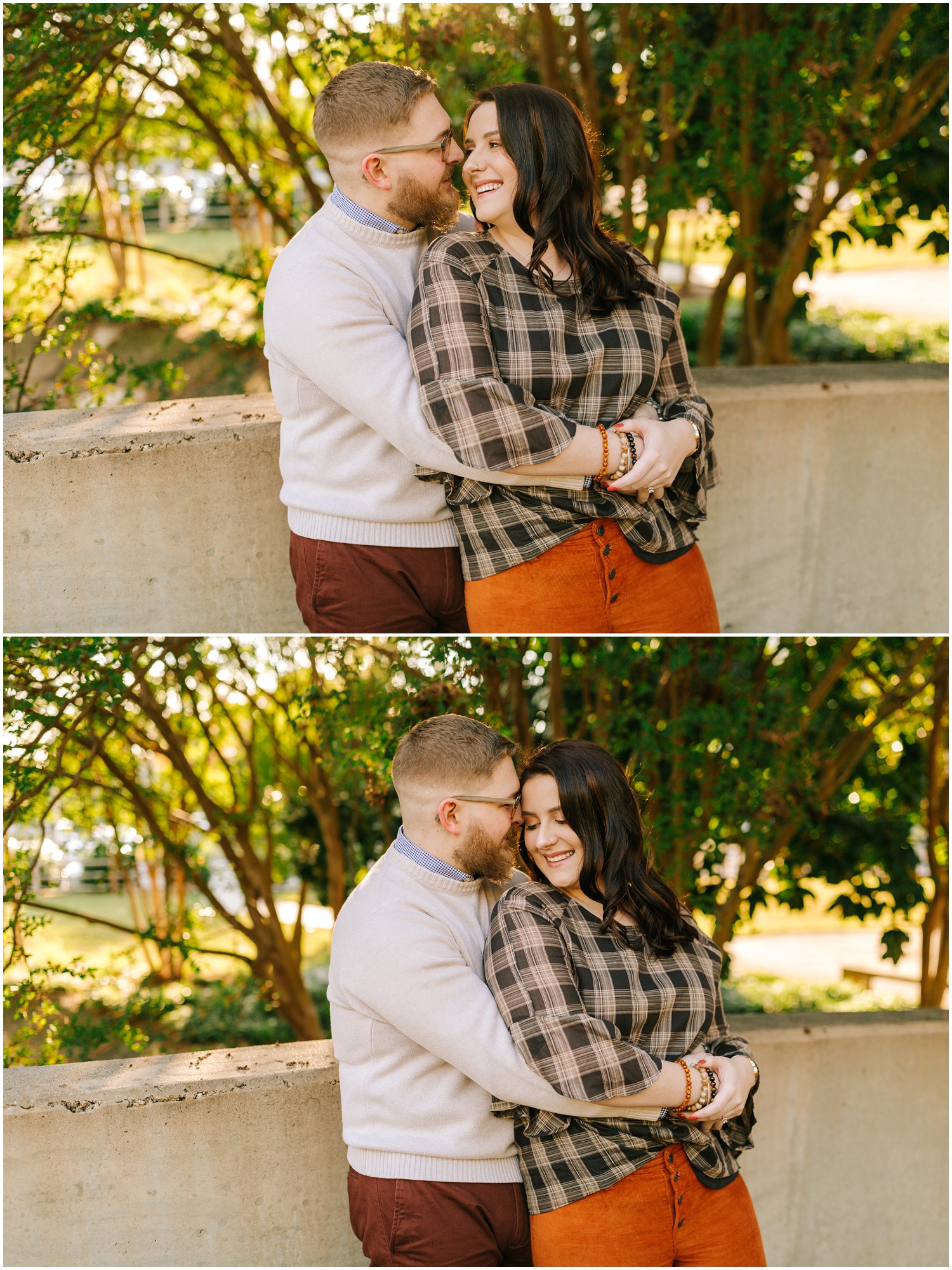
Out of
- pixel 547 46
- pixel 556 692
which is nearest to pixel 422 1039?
pixel 556 692

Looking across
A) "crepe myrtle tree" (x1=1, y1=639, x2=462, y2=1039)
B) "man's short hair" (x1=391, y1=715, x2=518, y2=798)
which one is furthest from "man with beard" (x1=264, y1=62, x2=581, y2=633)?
"crepe myrtle tree" (x1=1, y1=639, x2=462, y2=1039)

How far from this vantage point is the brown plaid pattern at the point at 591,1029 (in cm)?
217

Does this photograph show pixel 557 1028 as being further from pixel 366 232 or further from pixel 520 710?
pixel 366 232

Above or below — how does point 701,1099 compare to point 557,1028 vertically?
below

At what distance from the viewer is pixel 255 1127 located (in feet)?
9.03

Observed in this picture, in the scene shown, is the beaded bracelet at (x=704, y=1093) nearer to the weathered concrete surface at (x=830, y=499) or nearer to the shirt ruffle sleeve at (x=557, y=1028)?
the shirt ruffle sleeve at (x=557, y=1028)

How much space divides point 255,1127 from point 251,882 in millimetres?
1424

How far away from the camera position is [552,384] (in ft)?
7.89

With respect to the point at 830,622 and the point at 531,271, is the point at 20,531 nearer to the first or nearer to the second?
the point at 531,271

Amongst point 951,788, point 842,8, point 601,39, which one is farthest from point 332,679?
point 601,39

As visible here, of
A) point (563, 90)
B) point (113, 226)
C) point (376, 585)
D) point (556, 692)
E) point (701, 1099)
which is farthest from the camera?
point (113, 226)

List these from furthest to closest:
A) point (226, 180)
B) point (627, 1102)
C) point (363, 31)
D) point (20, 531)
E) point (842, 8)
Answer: point (226, 180), point (842, 8), point (363, 31), point (20, 531), point (627, 1102)

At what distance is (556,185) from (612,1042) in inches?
65.9

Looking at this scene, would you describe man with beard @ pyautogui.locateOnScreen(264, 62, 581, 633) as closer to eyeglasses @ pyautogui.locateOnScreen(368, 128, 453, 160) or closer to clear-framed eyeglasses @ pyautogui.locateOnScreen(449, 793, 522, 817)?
eyeglasses @ pyautogui.locateOnScreen(368, 128, 453, 160)
